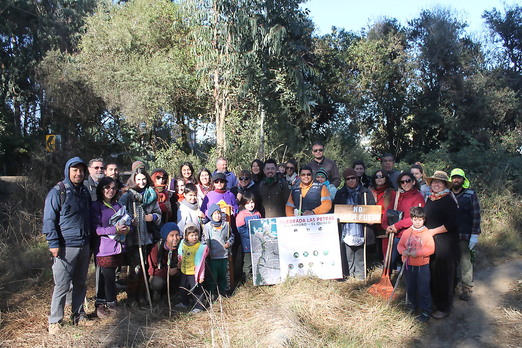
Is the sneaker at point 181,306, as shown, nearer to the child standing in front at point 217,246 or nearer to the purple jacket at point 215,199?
the child standing in front at point 217,246

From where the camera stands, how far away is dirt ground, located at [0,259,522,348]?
4436mm

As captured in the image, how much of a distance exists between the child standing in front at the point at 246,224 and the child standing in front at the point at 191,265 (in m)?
0.92

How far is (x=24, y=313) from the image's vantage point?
529 cm

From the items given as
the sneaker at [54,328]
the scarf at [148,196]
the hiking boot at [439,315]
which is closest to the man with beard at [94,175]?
the scarf at [148,196]

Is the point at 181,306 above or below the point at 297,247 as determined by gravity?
below

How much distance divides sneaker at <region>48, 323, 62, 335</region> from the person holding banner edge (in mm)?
3957

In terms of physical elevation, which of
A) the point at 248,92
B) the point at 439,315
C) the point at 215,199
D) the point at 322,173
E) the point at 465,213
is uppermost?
the point at 248,92

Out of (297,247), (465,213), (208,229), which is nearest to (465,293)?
(465,213)

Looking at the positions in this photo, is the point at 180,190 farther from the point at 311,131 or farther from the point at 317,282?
the point at 311,131

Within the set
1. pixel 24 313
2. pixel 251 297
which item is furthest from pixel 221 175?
pixel 24 313

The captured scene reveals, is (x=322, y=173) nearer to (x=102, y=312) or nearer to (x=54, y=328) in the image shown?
(x=102, y=312)

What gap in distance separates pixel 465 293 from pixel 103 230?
5025 millimetres

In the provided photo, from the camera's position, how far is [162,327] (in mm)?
4750

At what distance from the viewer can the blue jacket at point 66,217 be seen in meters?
4.48
